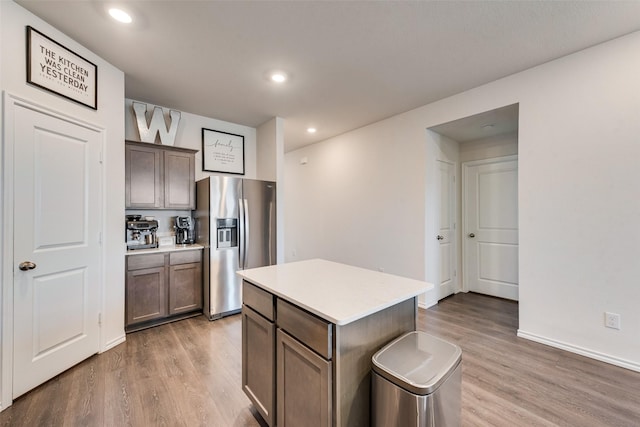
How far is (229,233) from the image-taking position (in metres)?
3.45

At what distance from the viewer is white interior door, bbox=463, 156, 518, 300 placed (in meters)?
3.95

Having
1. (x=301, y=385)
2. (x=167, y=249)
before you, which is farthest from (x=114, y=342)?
(x=301, y=385)

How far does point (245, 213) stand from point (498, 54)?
10.6 feet

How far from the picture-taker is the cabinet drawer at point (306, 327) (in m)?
1.15

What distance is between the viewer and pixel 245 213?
3.53m

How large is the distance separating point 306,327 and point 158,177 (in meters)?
2.96

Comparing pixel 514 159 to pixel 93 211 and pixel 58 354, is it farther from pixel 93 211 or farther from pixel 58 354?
pixel 58 354

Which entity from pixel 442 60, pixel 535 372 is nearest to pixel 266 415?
pixel 535 372

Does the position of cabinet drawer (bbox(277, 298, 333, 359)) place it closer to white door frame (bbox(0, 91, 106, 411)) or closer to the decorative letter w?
white door frame (bbox(0, 91, 106, 411))

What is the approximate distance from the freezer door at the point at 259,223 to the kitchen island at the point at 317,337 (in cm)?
179

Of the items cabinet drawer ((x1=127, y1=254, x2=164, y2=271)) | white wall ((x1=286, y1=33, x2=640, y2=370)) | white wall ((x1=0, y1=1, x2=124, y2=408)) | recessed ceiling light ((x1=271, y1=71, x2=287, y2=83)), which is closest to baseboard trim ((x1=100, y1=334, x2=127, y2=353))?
white wall ((x1=0, y1=1, x2=124, y2=408))

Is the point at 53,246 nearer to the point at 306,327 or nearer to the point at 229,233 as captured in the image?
the point at 229,233

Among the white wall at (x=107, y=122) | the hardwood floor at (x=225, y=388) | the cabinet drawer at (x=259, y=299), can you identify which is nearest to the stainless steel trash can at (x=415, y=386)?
the cabinet drawer at (x=259, y=299)

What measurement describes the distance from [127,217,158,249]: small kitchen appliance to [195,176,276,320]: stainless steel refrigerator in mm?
527
